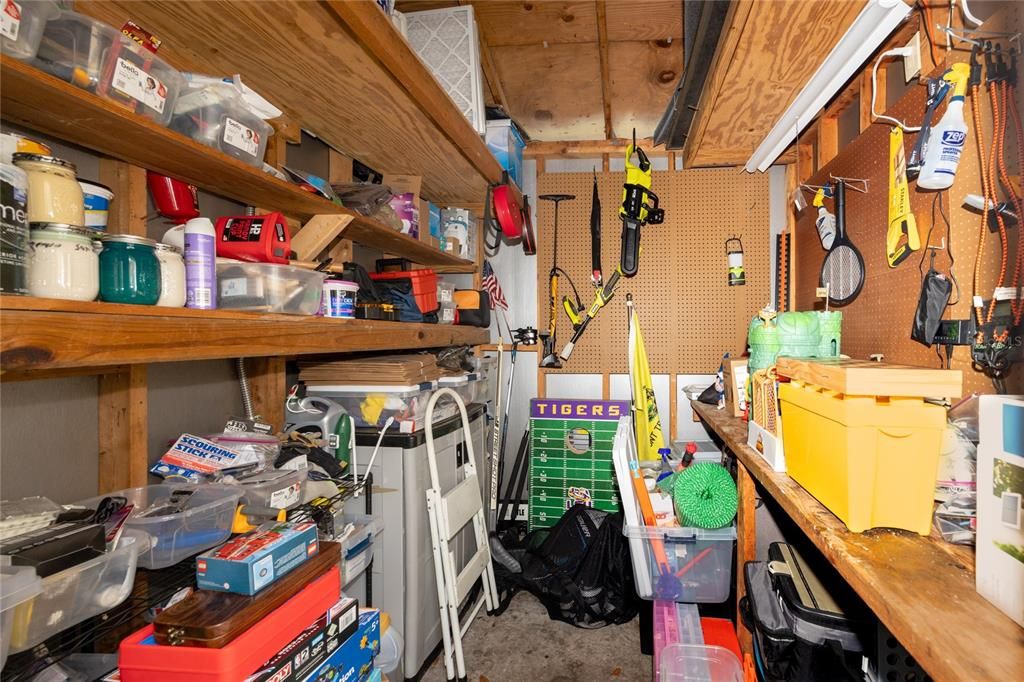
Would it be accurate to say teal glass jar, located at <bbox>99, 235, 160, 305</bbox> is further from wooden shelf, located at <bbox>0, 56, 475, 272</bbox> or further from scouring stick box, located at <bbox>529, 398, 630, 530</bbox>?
scouring stick box, located at <bbox>529, 398, 630, 530</bbox>

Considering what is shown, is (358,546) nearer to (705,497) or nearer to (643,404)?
(705,497)

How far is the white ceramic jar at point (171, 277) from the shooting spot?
3.30ft

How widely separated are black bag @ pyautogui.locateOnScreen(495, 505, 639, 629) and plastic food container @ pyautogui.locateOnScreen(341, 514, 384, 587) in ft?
3.44

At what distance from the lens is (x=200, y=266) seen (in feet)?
3.60

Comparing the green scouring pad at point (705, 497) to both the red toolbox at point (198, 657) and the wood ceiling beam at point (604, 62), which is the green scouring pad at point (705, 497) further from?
the wood ceiling beam at point (604, 62)

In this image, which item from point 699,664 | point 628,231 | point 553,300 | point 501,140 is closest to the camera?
point 699,664

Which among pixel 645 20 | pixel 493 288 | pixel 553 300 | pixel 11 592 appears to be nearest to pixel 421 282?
pixel 493 288

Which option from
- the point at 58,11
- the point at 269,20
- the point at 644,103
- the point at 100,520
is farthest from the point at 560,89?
the point at 100,520

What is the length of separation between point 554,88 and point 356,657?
2763 mm

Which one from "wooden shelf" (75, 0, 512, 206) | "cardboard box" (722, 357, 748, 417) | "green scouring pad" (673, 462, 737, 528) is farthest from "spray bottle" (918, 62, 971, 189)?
"wooden shelf" (75, 0, 512, 206)

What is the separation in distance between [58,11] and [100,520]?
957 mm

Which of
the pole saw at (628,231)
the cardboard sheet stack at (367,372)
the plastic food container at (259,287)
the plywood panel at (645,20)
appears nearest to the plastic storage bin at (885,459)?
the plastic food container at (259,287)

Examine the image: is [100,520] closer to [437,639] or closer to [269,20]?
[269,20]

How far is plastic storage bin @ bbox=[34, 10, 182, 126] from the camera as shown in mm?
884
